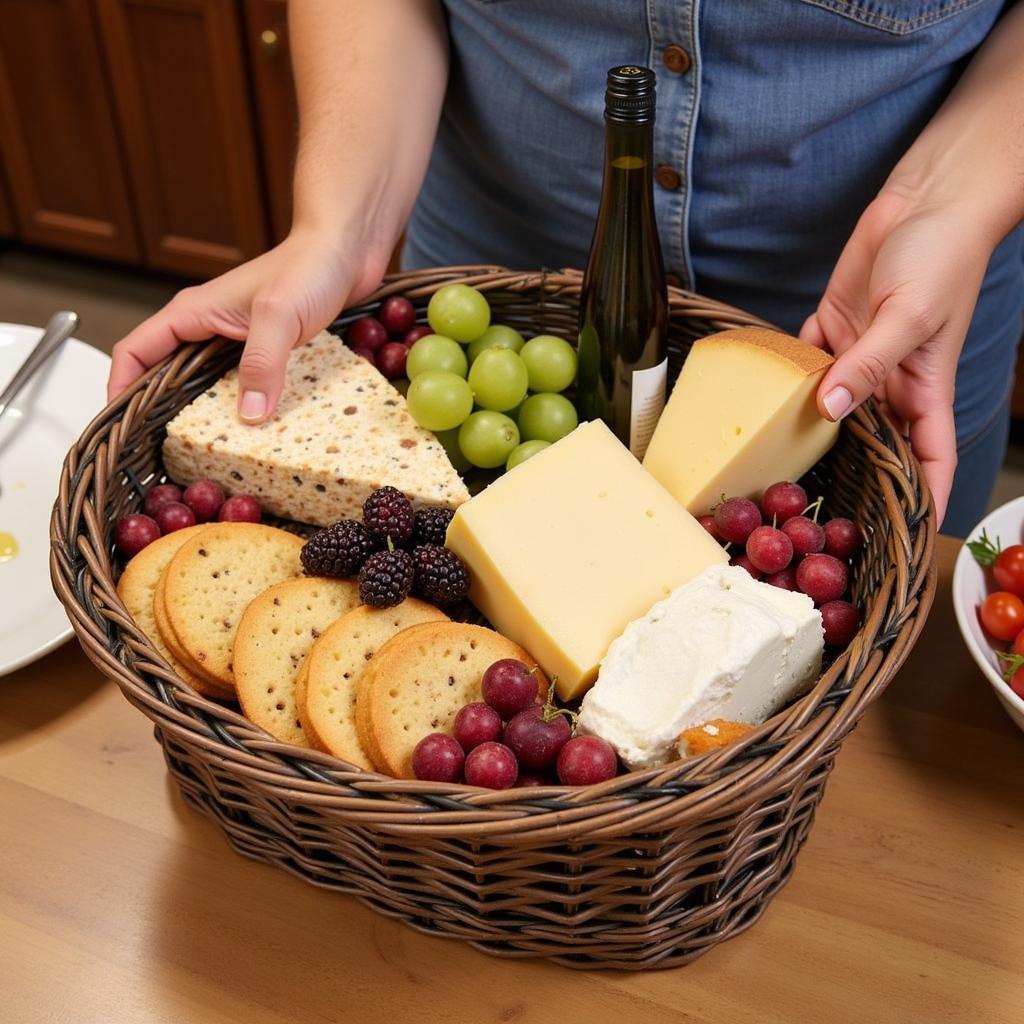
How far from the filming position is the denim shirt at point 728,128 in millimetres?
1081

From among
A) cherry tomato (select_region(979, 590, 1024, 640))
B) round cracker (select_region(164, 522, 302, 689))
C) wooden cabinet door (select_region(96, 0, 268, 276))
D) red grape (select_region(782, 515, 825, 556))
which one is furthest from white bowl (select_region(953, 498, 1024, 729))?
wooden cabinet door (select_region(96, 0, 268, 276))

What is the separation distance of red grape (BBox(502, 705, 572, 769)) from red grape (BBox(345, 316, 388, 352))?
56 cm

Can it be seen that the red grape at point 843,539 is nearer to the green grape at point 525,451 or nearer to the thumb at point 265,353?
the green grape at point 525,451

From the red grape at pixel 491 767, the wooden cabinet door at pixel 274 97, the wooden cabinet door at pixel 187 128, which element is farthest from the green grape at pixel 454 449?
the wooden cabinet door at pixel 187 128

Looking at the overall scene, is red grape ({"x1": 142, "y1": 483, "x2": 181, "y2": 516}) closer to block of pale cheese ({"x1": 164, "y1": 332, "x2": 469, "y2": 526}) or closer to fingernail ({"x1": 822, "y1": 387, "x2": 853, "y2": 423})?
block of pale cheese ({"x1": 164, "y1": 332, "x2": 469, "y2": 526})

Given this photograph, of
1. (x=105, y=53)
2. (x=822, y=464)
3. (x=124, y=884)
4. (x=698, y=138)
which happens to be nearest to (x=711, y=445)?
(x=822, y=464)

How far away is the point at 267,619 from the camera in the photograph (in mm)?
900

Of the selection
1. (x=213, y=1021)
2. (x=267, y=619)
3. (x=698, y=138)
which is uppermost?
(x=698, y=138)

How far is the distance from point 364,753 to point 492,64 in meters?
0.80

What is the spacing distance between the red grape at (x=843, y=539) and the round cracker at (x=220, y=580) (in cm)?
47

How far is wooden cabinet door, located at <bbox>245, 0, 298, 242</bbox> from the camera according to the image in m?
2.36

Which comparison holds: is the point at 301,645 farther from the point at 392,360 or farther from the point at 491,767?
the point at 392,360

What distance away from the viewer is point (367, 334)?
1222 millimetres

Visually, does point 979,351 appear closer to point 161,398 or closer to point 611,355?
point 611,355
